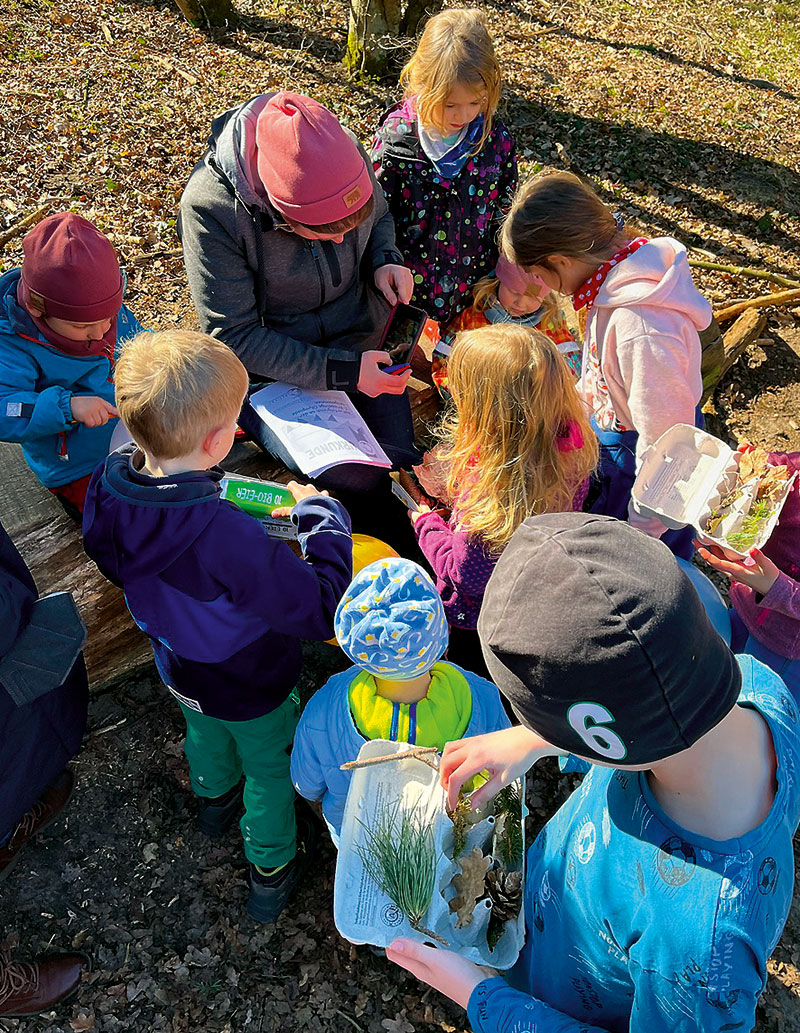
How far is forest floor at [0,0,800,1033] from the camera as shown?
2.85m

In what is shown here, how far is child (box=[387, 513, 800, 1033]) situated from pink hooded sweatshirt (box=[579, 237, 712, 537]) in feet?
4.46

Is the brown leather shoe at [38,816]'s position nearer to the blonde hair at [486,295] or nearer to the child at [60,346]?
the child at [60,346]

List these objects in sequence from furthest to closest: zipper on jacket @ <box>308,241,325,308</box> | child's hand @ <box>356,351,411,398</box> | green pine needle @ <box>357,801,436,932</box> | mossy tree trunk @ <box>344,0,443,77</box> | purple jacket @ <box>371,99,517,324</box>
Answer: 1. mossy tree trunk @ <box>344,0,443,77</box>
2. purple jacket @ <box>371,99,517,324</box>
3. child's hand @ <box>356,351,411,398</box>
4. zipper on jacket @ <box>308,241,325,308</box>
5. green pine needle @ <box>357,801,436,932</box>

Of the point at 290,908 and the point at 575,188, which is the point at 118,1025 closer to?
the point at 290,908

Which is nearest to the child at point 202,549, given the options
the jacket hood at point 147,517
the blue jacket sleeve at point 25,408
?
the jacket hood at point 147,517

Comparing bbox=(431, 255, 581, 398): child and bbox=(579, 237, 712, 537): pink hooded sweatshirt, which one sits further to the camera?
bbox=(431, 255, 581, 398): child

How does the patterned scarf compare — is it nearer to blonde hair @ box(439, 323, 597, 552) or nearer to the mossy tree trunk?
blonde hair @ box(439, 323, 597, 552)

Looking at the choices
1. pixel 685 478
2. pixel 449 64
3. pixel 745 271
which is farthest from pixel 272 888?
pixel 745 271

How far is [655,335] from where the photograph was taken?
2875 millimetres

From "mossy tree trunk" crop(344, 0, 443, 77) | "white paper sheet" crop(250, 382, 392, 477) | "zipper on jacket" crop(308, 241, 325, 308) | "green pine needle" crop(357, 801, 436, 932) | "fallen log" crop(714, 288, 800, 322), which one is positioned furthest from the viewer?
"mossy tree trunk" crop(344, 0, 443, 77)

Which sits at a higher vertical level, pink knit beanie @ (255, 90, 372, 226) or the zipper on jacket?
pink knit beanie @ (255, 90, 372, 226)

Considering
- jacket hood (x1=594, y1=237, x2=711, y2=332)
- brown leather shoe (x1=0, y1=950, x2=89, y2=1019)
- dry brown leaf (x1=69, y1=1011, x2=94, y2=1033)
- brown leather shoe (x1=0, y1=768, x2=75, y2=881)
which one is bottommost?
dry brown leaf (x1=69, y1=1011, x2=94, y2=1033)

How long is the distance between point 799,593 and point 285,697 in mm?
1701

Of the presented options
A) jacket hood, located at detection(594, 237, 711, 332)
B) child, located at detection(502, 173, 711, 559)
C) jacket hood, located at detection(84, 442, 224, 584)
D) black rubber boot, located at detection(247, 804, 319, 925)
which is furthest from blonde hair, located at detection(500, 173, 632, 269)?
black rubber boot, located at detection(247, 804, 319, 925)
